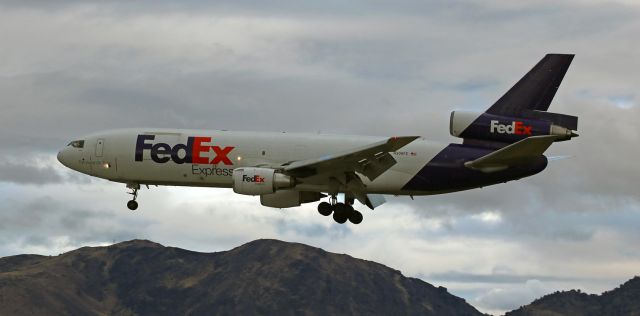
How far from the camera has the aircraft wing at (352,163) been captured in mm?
63688

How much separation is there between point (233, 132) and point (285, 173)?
6.30 meters

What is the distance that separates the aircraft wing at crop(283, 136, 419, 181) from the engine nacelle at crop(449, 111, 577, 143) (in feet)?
20.5

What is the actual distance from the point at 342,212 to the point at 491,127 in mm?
11501

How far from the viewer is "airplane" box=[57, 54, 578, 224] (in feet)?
225

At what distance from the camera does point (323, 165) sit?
66.6m

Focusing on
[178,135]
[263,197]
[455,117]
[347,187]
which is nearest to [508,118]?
[455,117]

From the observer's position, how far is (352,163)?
66.2m

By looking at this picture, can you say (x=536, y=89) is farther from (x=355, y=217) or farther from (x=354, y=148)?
(x=355, y=217)

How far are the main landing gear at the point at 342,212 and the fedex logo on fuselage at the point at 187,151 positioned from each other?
24.7ft

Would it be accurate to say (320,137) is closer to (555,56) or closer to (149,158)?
(149,158)

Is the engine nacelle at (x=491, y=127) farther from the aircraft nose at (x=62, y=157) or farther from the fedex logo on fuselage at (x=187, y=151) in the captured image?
the aircraft nose at (x=62, y=157)

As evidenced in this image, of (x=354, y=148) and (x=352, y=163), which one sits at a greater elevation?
(x=354, y=148)

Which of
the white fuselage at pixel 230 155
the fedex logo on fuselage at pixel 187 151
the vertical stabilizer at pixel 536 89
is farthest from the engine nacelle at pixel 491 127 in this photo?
the fedex logo on fuselage at pixel 187 151

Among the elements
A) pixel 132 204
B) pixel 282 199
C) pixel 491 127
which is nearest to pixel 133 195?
pixel 132 204
